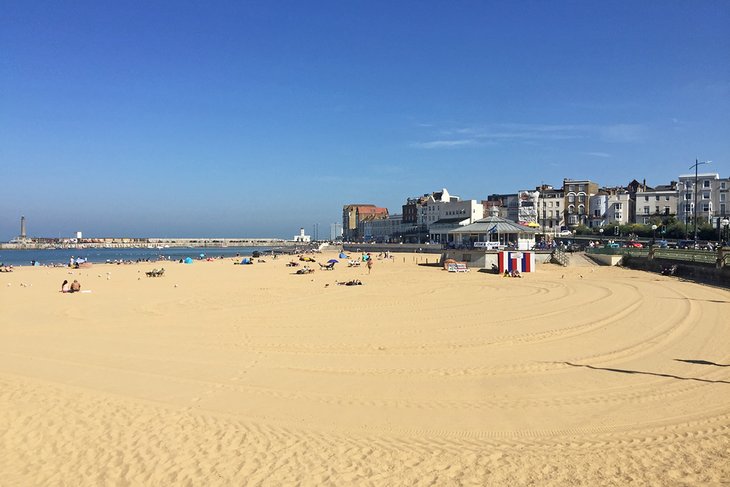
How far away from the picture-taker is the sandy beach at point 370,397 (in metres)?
6.27

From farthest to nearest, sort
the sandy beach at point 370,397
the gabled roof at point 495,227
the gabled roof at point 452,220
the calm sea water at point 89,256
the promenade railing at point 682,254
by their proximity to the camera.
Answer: the gabled roof at point 452,220, the calm sea water at point 89,256, the gabled roof at point 495,227, the promenade railing at point 682,254, the sandy beach at point 370,397

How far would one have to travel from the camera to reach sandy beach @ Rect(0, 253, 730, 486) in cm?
627

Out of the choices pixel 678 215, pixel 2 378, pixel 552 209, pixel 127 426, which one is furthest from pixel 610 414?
pixel 552 209

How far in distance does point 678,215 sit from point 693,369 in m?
77.0

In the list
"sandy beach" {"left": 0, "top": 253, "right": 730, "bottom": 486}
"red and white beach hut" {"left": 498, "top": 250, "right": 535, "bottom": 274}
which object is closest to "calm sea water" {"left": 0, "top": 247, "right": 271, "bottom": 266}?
"red and white beach hut" {"left": 498, "top": 250, "right": 535, "bottom": 274}

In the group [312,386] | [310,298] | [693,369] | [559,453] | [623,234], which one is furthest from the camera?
[623,234]

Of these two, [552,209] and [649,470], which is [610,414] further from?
[552,209]

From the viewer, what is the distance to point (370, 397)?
883cm

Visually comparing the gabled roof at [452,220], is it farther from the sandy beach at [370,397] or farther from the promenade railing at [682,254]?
the sandy beach at [370,397]

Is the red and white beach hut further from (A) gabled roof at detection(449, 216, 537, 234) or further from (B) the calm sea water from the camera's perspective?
(B) the calm sea water

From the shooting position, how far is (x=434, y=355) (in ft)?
38.5

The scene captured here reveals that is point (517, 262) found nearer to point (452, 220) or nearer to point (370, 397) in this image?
point (370, 397)

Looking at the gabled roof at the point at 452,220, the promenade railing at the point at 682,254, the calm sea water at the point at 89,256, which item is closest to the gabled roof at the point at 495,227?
the promenade railing at the point at 682,254

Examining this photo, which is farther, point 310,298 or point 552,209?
point 552,209
